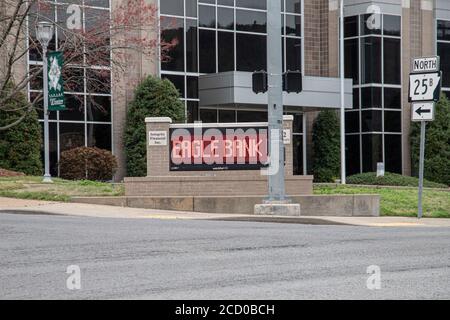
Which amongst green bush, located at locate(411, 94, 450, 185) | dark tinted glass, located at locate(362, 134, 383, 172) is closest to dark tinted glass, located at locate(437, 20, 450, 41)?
green bush, located at locate(411, 94, 450, 185)

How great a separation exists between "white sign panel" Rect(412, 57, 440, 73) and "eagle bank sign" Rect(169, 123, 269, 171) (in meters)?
5.22

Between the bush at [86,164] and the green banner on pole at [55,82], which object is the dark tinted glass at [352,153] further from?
the green banner on pole at [55,82]

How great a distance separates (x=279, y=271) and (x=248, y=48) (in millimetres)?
28850

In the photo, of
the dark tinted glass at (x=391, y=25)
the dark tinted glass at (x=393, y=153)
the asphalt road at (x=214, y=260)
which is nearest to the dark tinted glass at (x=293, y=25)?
the dark tinted glass at (x=391, y=25)

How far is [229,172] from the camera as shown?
24047 mm

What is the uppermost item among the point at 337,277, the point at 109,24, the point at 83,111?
the point at 109,24

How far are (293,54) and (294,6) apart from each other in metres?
2.14

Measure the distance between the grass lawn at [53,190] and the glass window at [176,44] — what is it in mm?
12144

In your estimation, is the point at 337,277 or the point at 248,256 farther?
the point at 248,256

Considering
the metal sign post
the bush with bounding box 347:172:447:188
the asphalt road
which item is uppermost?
the metal sign post

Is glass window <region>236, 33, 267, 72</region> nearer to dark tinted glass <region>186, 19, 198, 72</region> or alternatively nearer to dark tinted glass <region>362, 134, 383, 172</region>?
dark tinted glass <region>186, 19, 198, 72</region>

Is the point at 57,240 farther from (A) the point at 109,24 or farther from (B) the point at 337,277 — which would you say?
(A) the point at 109,24

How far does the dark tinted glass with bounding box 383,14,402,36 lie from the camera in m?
40.9

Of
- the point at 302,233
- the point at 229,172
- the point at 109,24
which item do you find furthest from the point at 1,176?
the point at 302,233
